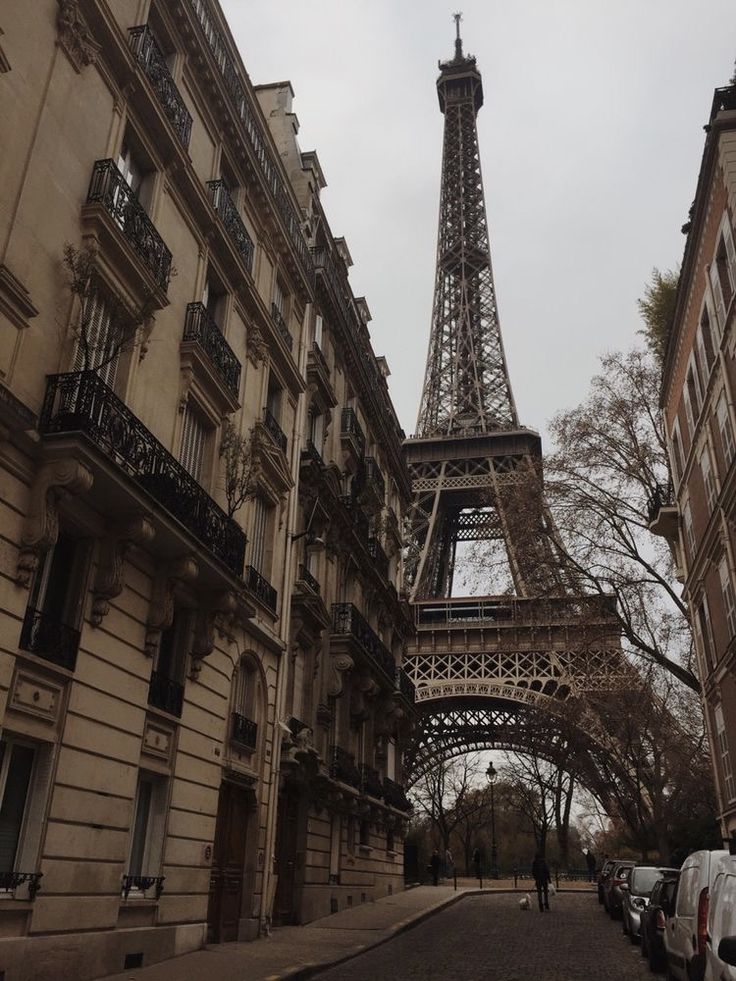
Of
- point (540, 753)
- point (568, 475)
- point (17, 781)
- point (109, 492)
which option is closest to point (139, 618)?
point (109, 492)

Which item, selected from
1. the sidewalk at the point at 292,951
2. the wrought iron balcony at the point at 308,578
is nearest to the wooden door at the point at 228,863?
the sidewalk at the point at 292,951

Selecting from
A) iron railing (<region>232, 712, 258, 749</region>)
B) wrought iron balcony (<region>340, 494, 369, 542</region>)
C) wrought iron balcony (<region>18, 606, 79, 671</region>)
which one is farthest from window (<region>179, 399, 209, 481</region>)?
wrought iron balcony (<region>340, 494, 369, 542</region>)

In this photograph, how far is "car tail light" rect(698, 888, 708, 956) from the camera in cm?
871

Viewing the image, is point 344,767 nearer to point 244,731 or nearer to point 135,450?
point 244,731

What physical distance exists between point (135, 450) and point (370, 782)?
19086mm

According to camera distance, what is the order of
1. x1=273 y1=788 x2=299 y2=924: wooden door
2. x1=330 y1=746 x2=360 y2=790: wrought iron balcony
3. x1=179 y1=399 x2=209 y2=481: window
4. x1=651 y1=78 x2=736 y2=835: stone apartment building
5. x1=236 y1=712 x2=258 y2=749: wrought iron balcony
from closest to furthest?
x1=179 y1=399 x2=209 y2=481: window, x1=236 y1=712 x2=258 y2=749: wrought iron balcony, x1=273 y1=788 x2=299 y2=924: wooden door, x1=651 y1=78 x2=736 y2=835: stone apartment building, x1=330 y1=746 x2=360 y2=790: wrought iron balcony

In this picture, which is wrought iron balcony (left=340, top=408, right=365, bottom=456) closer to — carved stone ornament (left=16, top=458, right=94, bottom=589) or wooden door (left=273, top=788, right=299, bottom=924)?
wooden door (left=273, top=788, right=299, bottom=924)

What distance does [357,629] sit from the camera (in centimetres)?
2644

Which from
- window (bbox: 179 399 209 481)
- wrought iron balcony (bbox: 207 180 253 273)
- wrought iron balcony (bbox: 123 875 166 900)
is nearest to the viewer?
wrought iron balcony (bbox: 123 875 166 900)

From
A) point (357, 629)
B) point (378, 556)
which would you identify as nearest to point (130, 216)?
point (357, 629)

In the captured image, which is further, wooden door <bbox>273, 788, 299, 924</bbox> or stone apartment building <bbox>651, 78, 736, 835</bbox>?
stone apartment building <bbox>651, 78, 736, 835</bbox>

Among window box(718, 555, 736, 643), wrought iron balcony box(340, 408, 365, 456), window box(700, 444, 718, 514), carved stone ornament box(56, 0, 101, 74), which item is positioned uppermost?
Answer: wrought iron balcony box(340, 408, 365, 456)

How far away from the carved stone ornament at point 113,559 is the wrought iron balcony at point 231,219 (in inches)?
325

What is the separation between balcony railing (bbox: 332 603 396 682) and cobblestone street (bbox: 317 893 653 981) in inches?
317
